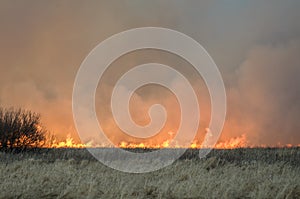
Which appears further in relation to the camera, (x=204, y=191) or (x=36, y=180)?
(x=36, y=180)

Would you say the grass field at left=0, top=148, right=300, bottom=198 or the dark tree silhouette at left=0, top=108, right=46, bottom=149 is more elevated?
the dark tree silhouette at left=0, top=108, right=46, bottom=149

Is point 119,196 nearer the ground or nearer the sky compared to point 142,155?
nearer the ground

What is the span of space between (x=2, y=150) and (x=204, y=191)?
22225 millimetres

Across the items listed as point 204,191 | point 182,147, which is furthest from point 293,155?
point 204,191

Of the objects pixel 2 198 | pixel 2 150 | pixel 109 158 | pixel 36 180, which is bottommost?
pixel 2 198

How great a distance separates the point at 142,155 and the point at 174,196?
1560cm

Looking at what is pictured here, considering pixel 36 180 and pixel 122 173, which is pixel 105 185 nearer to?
pixel 36 180

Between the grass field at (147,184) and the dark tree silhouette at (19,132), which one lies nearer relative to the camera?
the grass field at (147,184)

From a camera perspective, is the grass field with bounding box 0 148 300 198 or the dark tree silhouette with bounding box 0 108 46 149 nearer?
the grass field with bounding box 0 148 300 198

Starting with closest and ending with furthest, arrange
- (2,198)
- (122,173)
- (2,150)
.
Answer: (2,198) → (122,173) → (2,150)

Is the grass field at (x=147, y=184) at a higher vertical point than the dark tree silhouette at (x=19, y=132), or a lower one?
lower

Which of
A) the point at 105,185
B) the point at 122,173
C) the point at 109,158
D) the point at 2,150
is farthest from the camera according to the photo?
the point at 2,150

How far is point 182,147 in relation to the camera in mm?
35750

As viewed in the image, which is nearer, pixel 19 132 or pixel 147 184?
pixel 147 184
